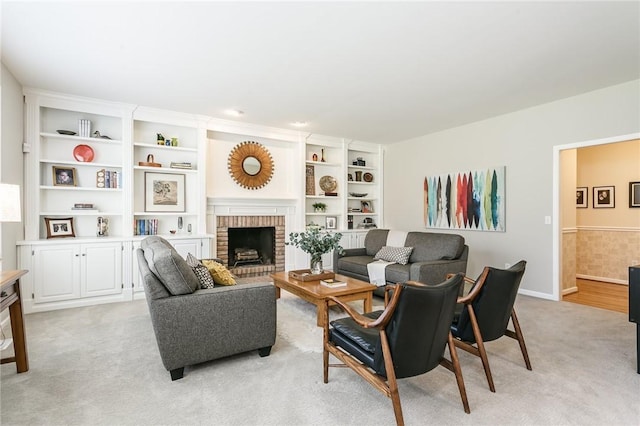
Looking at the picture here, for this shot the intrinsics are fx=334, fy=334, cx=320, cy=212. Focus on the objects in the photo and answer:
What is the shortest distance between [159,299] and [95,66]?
2508mm

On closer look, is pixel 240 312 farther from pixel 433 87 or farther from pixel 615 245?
pixel 615 245

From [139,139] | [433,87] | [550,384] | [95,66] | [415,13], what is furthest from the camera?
[139,139]

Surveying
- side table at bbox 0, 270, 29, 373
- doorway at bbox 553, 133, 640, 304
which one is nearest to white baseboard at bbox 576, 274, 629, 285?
doorway at bbox 553, 133, 640, 304

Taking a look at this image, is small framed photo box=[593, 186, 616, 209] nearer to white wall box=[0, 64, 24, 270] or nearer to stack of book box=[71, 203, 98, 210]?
stack of book box=[71, 203, 98, 210]

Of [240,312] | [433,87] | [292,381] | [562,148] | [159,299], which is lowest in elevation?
[292,381]

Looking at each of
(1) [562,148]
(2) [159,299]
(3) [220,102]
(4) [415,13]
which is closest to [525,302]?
(1) [562,148]

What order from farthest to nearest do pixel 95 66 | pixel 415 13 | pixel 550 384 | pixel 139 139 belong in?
pixel 139 139, pixel 95 66, pixel 415 13, pixel 550 384

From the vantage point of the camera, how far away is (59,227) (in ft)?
13.7

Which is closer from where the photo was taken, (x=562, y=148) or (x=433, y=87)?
(x=433, y=87)

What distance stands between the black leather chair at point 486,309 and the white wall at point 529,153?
2616mm

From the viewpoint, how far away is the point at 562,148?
4.17 metres

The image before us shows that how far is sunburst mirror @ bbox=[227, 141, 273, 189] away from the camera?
5.51 metres

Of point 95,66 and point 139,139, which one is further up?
point 95,66

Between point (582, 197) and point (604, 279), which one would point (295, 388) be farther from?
point (582, 197)
